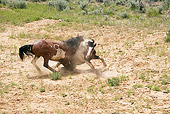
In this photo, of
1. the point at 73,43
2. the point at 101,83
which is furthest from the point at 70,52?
the point at 101,83

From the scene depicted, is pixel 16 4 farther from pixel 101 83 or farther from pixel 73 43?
pixel 101 83

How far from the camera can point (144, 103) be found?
20.0ft

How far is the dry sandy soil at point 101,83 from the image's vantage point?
5891 millimetres

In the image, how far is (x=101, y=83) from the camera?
7.80 m

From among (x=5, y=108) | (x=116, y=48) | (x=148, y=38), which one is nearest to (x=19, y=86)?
(x=5, y=108)

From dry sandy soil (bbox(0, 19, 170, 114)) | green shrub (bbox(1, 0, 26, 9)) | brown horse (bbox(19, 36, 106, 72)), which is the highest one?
green shrub (bbox(1, 0, 26, 9))

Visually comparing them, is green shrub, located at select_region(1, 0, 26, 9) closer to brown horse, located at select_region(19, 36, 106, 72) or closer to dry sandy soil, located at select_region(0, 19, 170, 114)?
dry sandy soil, located at select_region(0, 19, 170, 114)

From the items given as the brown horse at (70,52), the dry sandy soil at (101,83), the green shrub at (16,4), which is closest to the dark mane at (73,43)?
the brown horse at (70,52)

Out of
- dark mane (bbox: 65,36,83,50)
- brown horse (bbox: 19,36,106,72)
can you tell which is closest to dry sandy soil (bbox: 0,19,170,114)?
brown horse (bbox: 19,36,106,72)

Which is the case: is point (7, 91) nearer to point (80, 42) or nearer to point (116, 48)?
point (80, 42)

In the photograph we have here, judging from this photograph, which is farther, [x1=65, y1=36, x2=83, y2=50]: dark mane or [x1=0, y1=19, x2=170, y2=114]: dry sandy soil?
[x1=65, y1=36, x2=83, y2=50]: dark mane

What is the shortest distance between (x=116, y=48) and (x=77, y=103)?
6196 mm

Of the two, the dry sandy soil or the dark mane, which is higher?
the dark mane

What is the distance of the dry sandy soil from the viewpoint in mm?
5891
